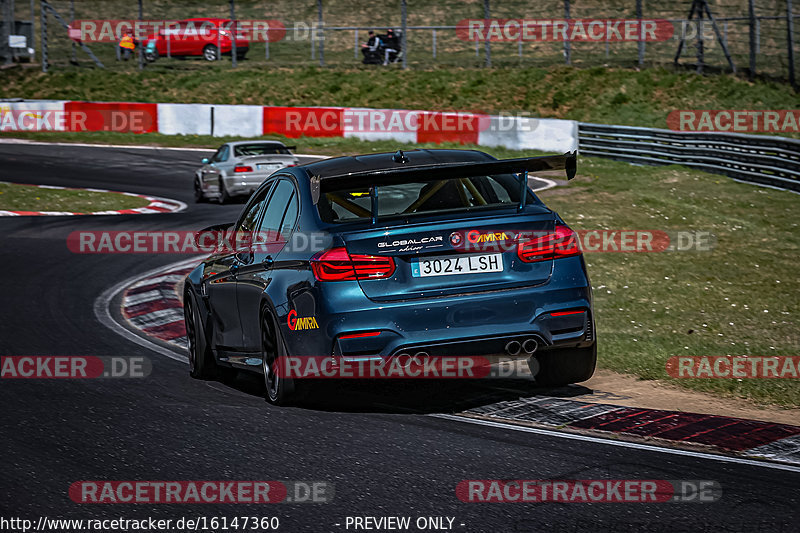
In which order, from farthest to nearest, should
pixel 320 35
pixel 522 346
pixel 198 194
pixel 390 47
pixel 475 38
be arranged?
pixel 390 47, pixel 320 35, pixel 475 38, pixel 198 194, pixel 522 346

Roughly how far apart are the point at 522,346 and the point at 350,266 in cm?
114

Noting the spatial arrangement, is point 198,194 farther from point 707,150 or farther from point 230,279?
point 230,279

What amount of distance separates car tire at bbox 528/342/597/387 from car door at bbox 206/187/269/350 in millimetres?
2138

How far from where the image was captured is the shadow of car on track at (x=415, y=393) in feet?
22.8

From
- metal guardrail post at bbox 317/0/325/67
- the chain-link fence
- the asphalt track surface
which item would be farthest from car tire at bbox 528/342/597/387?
metal guardrail post at bbox 317/0/325/67

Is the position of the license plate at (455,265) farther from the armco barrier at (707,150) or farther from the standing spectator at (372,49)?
the standing spectator at (372,49)

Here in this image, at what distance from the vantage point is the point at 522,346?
656 cm

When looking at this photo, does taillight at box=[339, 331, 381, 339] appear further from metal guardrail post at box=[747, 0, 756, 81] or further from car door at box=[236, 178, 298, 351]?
metal guardrail post at box=[747, 0, 756, 81]

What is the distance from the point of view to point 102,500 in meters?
5.14

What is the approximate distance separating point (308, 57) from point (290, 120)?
838 centimetres

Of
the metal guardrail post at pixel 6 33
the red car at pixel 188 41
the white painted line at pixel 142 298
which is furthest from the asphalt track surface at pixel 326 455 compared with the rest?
the red car at pixel 188 41

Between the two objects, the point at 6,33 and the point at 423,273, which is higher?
the point at 6,33

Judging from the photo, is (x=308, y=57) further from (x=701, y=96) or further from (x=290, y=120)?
(x=701, y=96)

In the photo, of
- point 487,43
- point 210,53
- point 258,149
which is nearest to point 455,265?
point 258,149
